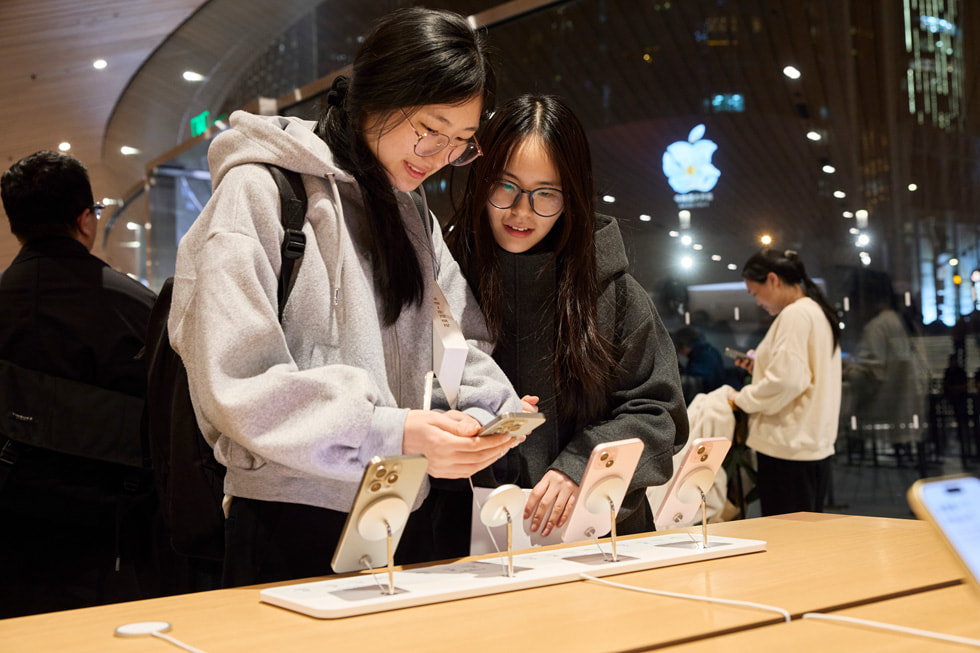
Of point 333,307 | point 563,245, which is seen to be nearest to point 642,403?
point 563,245

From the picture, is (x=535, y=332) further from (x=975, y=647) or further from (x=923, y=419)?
(x=923, y=419)

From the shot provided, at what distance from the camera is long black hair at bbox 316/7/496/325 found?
4.48 feet

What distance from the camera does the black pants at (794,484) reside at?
4.13 meters

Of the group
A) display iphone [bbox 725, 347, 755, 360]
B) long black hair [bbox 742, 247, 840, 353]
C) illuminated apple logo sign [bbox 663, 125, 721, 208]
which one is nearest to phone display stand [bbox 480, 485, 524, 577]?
long black hair [bbox 742, 247, 840, 353]

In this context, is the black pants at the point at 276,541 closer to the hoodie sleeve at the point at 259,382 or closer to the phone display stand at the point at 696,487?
the hoodie sleeve at the point at 259,382

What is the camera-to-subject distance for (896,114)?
4.70 metres

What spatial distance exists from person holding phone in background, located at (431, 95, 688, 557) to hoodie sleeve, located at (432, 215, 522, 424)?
5 centimetres

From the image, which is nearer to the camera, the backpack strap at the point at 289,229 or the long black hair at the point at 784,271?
the backpack strap at the point at 289,229

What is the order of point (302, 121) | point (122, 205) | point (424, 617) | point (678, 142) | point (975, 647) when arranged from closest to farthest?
point (975, 647) → point (424, 617) → point (302, 121) → point (678, 142) → point (122, 205)

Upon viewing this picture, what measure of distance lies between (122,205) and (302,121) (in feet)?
16.5

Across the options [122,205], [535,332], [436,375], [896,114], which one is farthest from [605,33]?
[436,375]

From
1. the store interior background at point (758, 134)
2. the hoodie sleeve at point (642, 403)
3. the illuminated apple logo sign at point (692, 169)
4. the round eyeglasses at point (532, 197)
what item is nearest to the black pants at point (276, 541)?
the hoodie sleeve at point (642, 403)

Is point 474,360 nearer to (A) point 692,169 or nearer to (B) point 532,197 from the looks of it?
(B) point 532,197

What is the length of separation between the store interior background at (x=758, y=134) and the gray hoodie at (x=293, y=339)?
2893mm
